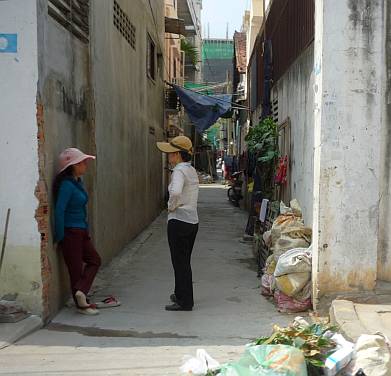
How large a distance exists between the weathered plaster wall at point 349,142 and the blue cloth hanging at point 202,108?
10.5 m

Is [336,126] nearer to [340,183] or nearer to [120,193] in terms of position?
[340,183]

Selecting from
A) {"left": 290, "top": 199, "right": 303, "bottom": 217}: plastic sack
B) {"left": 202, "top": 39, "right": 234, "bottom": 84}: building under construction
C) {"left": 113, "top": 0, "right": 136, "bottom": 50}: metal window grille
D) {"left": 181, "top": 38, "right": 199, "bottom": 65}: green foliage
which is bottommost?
{"left": 290, "top": 199, "right": 303, "bottom": 217}: plastic sack

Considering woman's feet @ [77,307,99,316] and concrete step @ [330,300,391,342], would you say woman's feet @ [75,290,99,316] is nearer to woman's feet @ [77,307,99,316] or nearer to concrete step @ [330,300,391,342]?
woman's feet @ [77,307,99,316]

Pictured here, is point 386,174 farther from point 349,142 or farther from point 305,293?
point 305,293

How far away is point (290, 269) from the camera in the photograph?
17.4 ft

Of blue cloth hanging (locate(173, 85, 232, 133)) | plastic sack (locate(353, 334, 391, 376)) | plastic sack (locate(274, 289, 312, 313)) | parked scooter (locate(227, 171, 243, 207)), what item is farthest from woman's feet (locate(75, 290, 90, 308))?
parked scooter (locate(227, 171, 243, 207))

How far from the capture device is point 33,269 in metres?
4.88

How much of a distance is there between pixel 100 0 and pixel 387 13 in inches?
165

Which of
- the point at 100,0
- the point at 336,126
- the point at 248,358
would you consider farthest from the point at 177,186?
the point at 100,0

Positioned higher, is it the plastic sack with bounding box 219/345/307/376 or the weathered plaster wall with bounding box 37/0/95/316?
the weathered plaster wall with bounding box 37/0/95/316

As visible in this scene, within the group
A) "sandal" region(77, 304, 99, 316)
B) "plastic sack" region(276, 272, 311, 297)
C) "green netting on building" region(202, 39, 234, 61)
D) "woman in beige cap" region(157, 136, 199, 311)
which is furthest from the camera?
"green netting on building" region(202, 39, 234, 61)

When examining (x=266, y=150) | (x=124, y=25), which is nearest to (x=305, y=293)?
(x=266, y=150)

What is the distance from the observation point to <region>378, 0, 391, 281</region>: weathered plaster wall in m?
5.00

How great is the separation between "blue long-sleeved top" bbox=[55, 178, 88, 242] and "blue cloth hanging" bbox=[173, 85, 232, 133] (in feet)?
33.6
